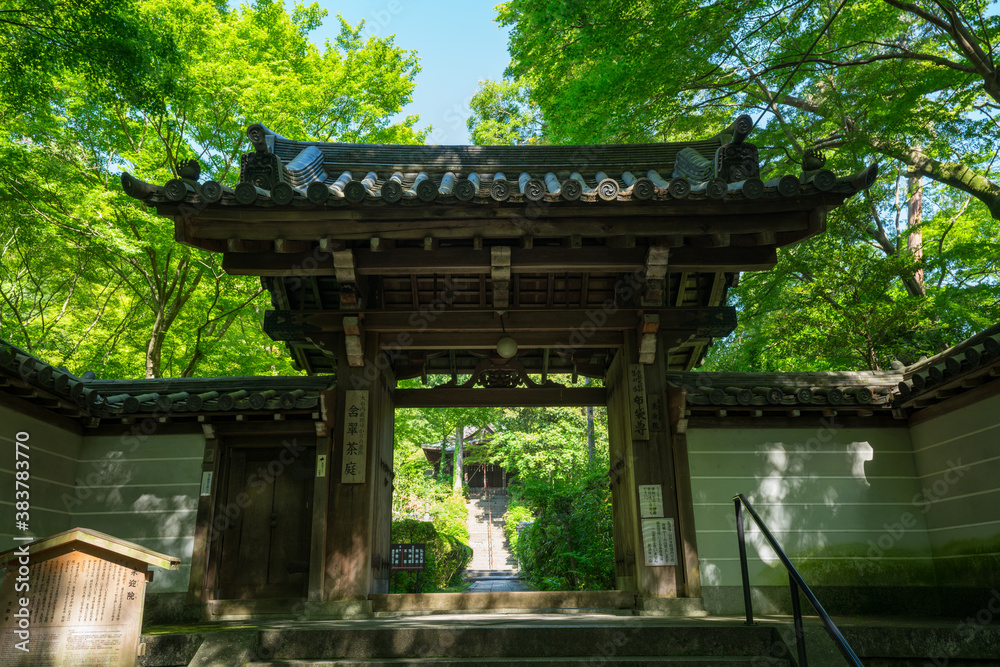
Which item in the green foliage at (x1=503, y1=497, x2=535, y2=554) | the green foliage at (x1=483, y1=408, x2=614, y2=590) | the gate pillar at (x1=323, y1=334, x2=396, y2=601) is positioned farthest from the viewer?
the green foliage at (x1=503, y1=497, x2=535, y2=554)

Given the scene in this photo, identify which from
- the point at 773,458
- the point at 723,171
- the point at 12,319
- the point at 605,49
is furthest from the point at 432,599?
the point at 12,319

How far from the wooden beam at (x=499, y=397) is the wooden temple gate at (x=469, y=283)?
0.04 m

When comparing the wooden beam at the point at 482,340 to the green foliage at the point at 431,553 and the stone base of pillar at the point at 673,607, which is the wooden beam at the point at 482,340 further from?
the green foliage at the point at 431,553

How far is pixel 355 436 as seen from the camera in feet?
24.0

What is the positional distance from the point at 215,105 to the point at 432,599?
402 inches

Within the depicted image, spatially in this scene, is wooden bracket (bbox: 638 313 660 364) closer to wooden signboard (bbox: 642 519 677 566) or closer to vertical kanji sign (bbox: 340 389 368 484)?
wooden signboard (bbox: 642 519 677 566)

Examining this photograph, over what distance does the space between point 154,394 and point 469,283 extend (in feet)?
14.6

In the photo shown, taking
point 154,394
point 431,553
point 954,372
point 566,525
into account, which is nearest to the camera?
point 954,372

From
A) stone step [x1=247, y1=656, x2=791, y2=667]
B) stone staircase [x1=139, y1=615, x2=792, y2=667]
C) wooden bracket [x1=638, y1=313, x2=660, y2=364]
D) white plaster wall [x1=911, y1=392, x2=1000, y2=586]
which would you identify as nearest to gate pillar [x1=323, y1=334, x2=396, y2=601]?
stone staircase [x1=139, y1=615, x2=792, y2=667]

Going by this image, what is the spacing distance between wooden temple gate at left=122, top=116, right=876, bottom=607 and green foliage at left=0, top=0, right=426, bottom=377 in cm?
419

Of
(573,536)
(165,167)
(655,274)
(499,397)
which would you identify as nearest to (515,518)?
(573,536)

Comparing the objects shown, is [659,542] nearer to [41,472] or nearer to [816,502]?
[816,502]

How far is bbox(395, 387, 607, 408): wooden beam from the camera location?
31.2ft

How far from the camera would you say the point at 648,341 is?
7555 mm
